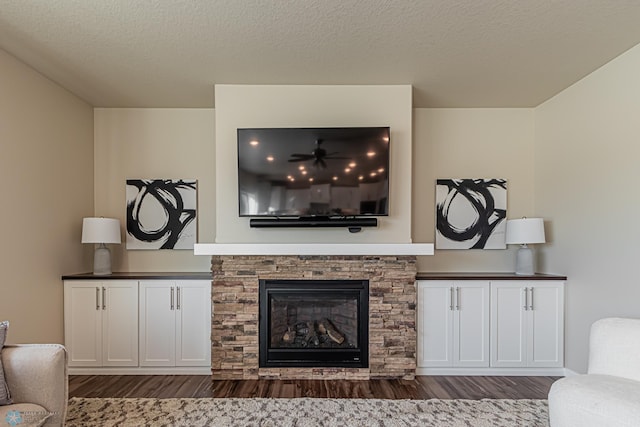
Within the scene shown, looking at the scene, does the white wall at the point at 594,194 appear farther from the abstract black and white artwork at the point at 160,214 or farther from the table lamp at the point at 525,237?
the abstract black and white artwork at the point at 160,214

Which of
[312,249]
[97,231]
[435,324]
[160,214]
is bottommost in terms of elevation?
[435,324]

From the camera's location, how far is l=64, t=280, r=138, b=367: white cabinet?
3.36 m

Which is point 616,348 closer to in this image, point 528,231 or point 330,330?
point 528,231

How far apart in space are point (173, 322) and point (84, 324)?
0.80m

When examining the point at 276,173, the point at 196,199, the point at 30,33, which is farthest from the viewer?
the point at 196,199

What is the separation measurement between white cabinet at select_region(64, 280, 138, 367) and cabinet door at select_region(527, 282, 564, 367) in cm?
361

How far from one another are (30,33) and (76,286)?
2.09 meters

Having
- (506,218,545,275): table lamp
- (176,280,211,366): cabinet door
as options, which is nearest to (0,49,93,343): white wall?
(176,280,211,366): cabinet door

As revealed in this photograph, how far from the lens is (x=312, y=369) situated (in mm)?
3236

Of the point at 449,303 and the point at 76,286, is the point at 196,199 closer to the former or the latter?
the point at 76,286

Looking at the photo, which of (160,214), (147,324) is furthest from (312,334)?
(160,214)

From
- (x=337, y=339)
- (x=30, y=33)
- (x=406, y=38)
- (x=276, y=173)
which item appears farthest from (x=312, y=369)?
(x=30, y=33)

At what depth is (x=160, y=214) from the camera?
3.90 metres

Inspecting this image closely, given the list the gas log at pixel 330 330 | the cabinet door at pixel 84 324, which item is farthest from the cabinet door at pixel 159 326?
the gas log at pixel 330 330
